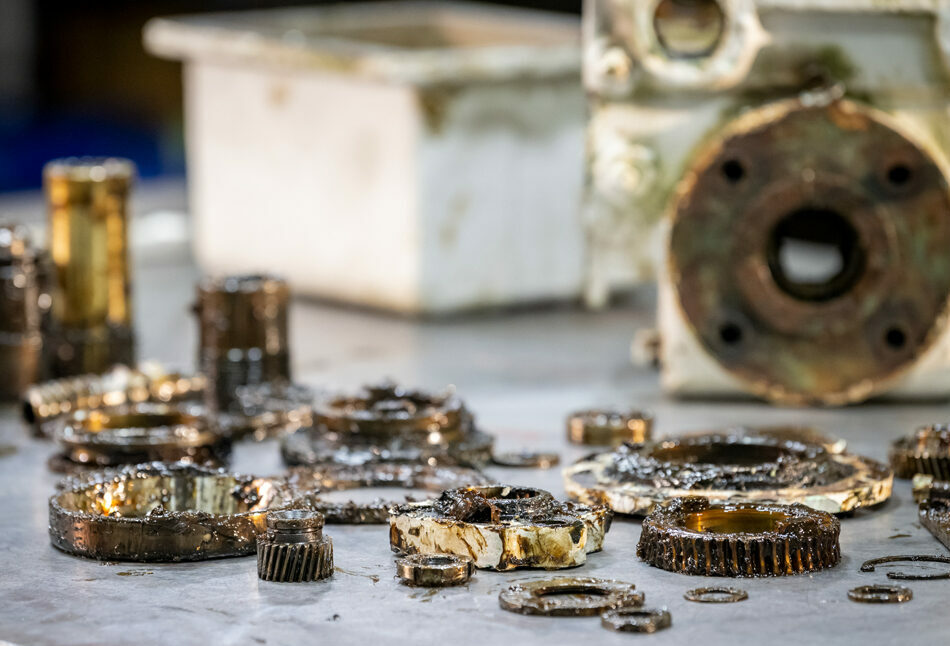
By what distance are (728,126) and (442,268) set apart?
149cm

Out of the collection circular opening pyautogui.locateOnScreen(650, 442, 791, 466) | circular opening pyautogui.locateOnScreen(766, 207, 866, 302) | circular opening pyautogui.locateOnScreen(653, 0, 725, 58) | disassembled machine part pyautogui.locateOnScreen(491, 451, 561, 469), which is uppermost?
circular opening pyautogui.locateOnScreen(653, 0, 725, 58)

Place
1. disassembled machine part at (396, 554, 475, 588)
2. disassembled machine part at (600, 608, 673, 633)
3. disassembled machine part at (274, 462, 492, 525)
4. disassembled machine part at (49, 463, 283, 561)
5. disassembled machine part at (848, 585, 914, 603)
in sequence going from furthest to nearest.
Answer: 1. disassembled machine part at (274, 462, 492, 525)
2. disassembled machine part at (49, 463, 283, 561)
3. disassembled machine part at (396, 554, 475, 588)
4. disassembled machine part at (848, 585, 914, 603)
5. disassembled machine part at (600, 608, 673, 633)

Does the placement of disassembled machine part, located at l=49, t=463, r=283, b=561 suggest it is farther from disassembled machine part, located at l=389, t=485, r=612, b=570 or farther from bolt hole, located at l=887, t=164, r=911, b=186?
bolt hole, located at l=887, t=164, r=911, b=186

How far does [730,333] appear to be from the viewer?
4867 millimetres

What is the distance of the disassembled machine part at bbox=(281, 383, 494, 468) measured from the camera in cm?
414

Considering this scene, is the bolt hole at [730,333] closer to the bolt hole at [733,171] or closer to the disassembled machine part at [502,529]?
the bolt hole at [733,171]

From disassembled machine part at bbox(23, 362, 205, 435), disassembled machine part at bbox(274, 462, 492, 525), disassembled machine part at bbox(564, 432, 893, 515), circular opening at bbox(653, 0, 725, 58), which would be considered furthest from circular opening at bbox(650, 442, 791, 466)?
disassembled machine part at bbox(23, 362, 205, 435)

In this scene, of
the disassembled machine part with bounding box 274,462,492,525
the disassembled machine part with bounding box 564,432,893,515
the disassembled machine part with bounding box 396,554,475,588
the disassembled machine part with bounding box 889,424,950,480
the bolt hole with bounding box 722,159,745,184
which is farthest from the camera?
the bolt hole with bounding box 722,159,745,184

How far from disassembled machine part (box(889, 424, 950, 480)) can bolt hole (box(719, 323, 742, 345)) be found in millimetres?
774

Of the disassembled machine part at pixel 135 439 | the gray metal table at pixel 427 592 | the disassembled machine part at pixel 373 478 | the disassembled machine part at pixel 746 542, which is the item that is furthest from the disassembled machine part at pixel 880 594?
the disassembled machine part at pixel 135 439

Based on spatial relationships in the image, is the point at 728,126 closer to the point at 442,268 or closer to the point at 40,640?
the point at 442,268

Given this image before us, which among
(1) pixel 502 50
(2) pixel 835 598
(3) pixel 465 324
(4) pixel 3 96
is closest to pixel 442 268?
(3) pixel 465 324

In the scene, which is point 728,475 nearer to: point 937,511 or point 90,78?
point 937,511

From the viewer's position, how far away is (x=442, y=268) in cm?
610
